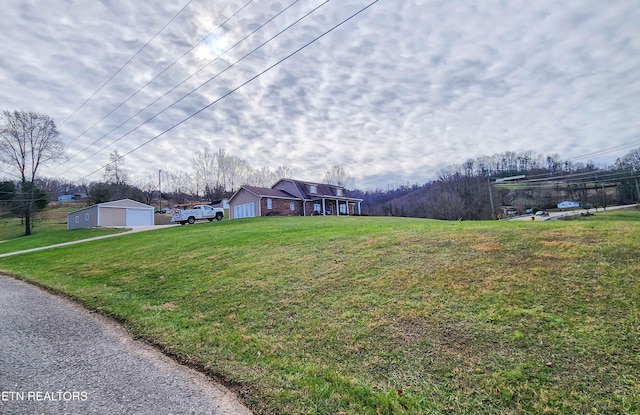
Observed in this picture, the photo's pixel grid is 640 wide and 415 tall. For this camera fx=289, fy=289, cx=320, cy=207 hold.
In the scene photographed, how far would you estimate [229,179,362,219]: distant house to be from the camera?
2969 centimetres

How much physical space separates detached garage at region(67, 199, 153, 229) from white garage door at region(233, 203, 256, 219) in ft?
40.3

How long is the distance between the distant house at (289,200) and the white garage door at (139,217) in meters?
11.4

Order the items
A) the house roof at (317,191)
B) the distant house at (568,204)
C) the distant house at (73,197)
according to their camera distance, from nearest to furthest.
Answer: the house roof at (317,191)
the distant house at (568,204)
the distant house at (73,197)

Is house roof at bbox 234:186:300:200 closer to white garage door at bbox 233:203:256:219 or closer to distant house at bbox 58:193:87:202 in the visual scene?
white garage door at bbox 233:203:256:219

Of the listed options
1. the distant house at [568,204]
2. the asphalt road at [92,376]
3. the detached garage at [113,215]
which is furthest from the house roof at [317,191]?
the distant house at [568,204]

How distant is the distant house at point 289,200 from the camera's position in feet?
97.4

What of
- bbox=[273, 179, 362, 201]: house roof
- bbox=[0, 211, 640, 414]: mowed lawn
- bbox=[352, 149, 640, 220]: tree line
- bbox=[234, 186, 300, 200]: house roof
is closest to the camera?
bbox=[0, 211, 640, 414]: mowed lawn

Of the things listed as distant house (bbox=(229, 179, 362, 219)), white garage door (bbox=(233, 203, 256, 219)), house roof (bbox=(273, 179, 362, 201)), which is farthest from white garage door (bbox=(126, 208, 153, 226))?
house roof (bbox=(273, 179, 362, 201))

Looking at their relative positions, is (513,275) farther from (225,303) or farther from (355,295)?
(225,303)

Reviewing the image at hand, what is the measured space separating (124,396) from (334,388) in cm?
197

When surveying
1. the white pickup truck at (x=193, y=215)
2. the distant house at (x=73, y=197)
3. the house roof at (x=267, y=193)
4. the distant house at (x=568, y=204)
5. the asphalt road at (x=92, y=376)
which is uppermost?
the distant house at (x=73, y=197)

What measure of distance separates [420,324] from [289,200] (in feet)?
94.0

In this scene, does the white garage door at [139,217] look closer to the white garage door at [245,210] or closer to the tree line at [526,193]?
the white garage door at [245,210]

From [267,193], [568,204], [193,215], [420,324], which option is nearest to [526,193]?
[568,204]
